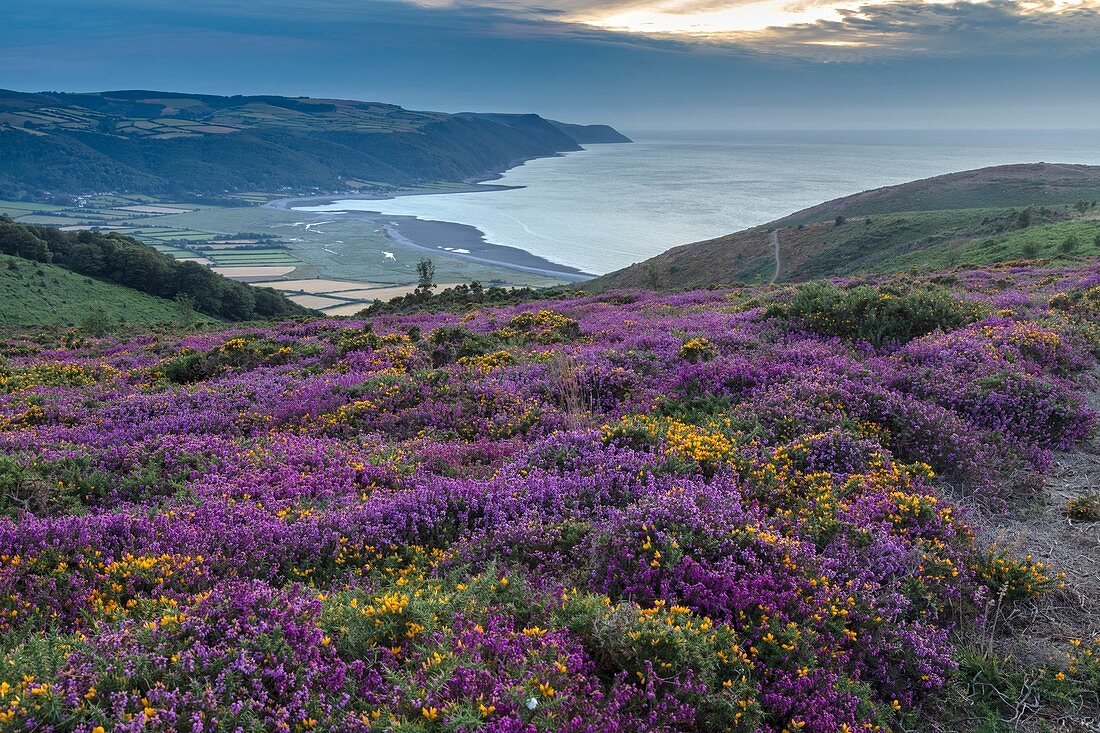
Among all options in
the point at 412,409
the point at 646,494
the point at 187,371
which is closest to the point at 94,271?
the point at 187,371

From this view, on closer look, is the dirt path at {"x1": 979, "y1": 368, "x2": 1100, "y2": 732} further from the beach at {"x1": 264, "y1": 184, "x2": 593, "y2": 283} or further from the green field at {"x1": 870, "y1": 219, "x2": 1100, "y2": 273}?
the beach at {"x1": 264, "y1": 184, "x2": 593, "y2": 283}

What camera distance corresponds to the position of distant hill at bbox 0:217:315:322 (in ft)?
229

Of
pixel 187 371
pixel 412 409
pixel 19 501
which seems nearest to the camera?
pixel 19 501

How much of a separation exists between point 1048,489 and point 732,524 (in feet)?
17.4

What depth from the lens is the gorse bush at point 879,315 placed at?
14.0m

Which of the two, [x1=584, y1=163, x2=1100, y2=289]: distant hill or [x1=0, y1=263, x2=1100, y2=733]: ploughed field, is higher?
[x1=584, y1=163, x2=1100, y2=289]: distant hill

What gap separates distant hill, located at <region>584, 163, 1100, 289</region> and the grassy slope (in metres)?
50.1

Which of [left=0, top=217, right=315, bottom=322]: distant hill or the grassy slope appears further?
[left=0, top=217, right=315, bottom=322]: distant hill

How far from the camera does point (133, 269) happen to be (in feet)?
236

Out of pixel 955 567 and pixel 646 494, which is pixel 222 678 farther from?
pixel 955 567

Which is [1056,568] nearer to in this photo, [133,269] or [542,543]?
[542,543]

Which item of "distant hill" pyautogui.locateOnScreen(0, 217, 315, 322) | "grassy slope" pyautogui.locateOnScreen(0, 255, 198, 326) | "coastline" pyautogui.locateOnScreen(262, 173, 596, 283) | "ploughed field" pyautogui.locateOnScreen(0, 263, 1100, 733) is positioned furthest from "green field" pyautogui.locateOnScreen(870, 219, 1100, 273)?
"grassy slope" pyautogui.locateOnScreen(0, 255, 198, 326)

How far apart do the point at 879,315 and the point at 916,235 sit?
221ft

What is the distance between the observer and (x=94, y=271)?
70.7 m
